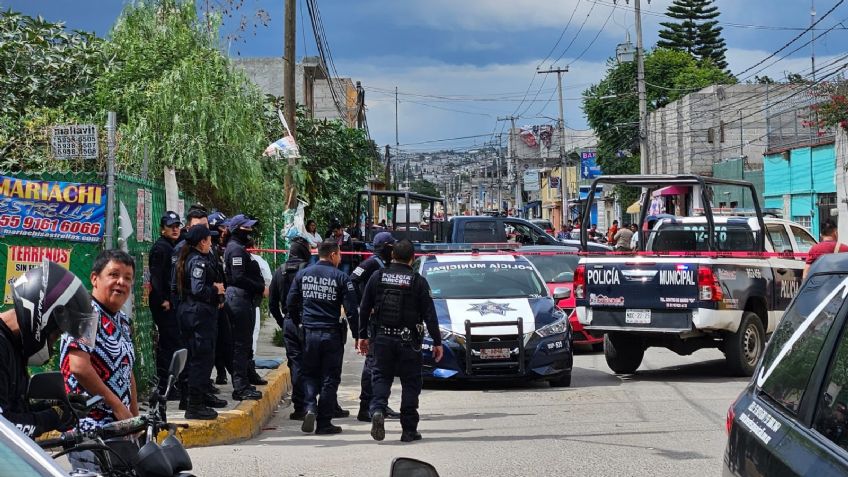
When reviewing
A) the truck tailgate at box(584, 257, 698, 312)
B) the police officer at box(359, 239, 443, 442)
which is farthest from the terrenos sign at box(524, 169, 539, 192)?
the police officer at box(359, 239, 443, 442)

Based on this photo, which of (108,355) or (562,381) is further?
(562,381)

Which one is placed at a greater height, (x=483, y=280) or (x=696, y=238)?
(x=696, y=238)

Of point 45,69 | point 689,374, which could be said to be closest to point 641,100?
point 45,69

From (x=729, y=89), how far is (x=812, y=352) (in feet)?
184

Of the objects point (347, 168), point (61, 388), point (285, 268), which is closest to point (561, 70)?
point (347, 168)

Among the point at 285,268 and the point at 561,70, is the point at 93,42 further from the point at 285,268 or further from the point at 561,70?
the point at 561,70

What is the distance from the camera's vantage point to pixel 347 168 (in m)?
34.4

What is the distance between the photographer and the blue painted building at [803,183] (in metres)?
38.4

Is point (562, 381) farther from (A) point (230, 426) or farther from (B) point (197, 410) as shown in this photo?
(B) point (197, 410)

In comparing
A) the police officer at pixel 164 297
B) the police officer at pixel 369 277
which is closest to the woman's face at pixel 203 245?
the police officer at pixel 164 297

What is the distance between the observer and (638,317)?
13.8 meters

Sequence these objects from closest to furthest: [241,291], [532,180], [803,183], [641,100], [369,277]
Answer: [241,291], [369,277], [803,183], [641,100], [532,180]

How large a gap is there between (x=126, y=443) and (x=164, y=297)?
6.20 metres

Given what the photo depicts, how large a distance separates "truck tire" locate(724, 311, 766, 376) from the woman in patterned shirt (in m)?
9.81
